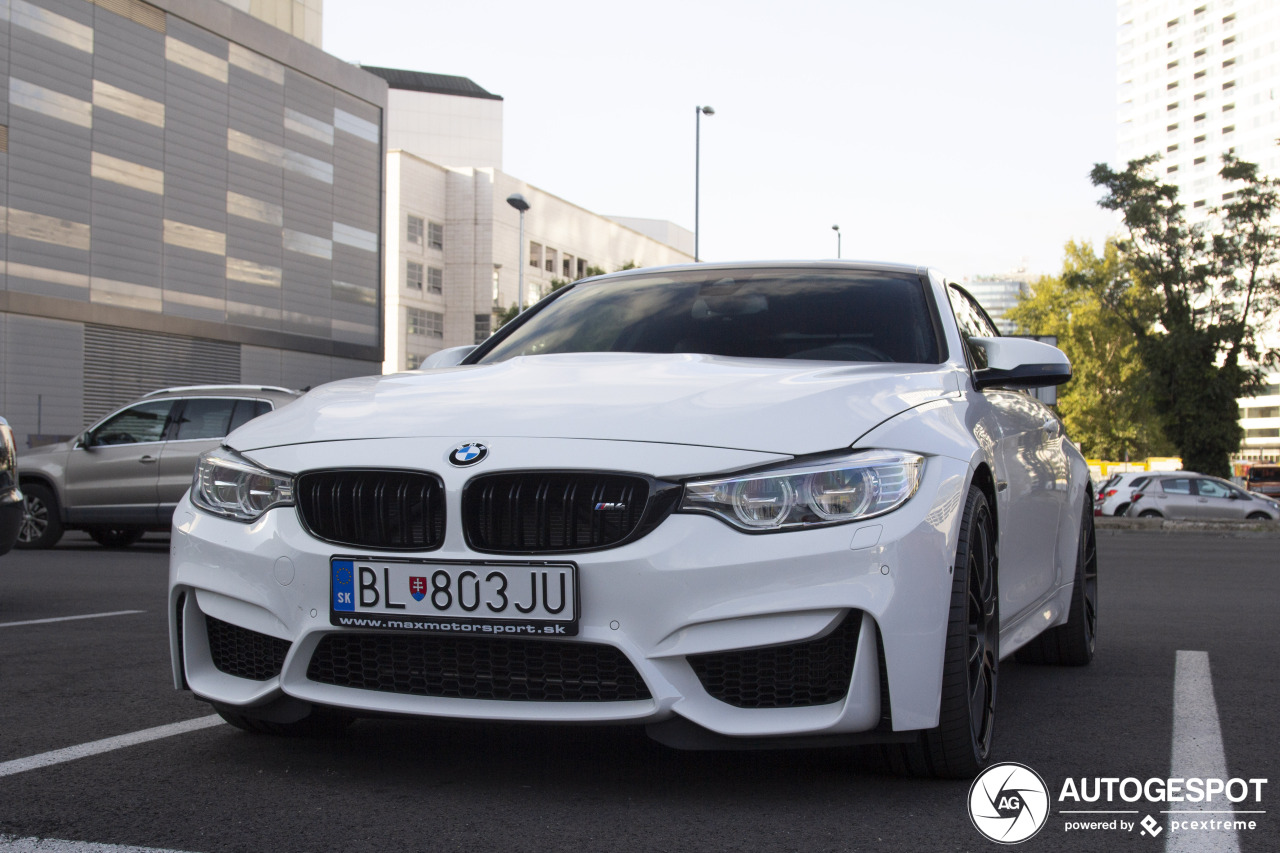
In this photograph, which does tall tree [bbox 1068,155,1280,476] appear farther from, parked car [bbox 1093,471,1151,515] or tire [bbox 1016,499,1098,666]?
tire [bbox 1016,499,1098,666]

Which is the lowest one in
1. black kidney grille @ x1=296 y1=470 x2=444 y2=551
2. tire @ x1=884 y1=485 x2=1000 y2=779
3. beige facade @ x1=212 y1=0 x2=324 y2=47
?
tire @ x1=884 y1=485 x2=1000 y2=779

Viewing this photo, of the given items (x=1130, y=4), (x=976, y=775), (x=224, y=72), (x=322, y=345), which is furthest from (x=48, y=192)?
(x=1130, y=4)

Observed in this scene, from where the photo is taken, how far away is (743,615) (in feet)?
9.61

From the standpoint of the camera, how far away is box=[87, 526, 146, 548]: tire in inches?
605

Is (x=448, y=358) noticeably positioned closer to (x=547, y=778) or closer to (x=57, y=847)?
(x=547, y=778)

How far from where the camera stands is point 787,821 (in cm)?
298

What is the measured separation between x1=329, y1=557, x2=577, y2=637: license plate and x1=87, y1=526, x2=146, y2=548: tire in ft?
43.1

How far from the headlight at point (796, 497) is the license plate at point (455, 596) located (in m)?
0.35

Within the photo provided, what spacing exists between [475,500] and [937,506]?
42.3 inches

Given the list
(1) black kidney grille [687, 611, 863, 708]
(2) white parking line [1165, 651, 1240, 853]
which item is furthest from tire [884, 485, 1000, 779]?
(2) white parking line [1165, 651, 1240, 853]

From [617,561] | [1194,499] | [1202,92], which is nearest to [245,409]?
[617,561]

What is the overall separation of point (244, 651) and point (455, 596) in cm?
73

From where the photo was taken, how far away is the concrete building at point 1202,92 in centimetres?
11444

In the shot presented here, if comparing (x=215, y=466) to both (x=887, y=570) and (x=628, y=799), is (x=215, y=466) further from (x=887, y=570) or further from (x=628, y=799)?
(x=887, y=570)
